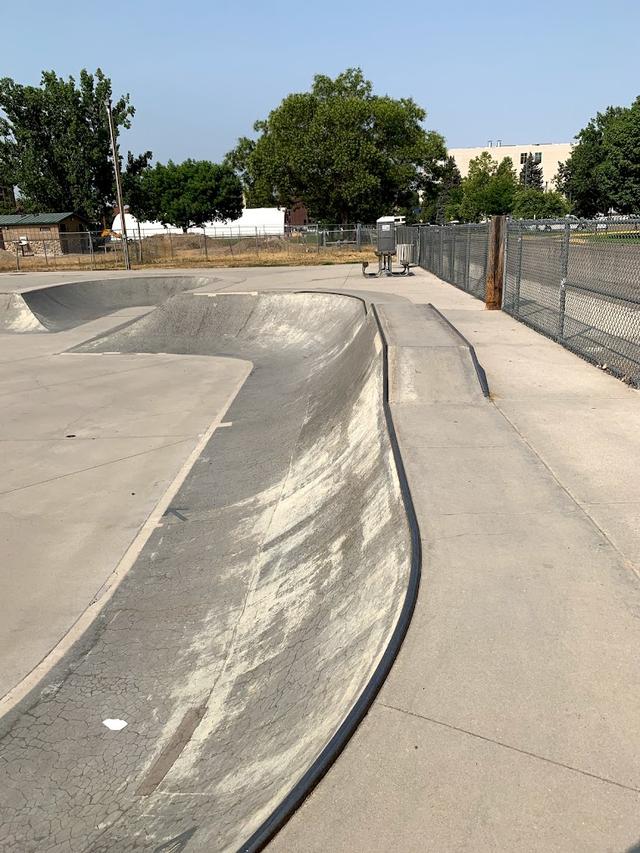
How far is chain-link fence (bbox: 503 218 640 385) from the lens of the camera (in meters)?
8.56

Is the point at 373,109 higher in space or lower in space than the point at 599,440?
higher

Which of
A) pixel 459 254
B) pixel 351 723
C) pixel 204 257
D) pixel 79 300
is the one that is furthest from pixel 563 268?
pixel 204 257

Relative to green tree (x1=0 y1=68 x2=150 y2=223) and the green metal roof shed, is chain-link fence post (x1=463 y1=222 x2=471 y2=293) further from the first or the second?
green tree (x1=0 y1=68 x2=150 y2=223)

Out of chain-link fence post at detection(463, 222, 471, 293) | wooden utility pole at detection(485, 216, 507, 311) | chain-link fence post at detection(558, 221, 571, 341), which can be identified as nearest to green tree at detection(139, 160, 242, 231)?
chain-link fence post at detection(463, 222, 471, 293)

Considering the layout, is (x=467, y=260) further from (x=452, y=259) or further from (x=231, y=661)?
(x=231, y=661)

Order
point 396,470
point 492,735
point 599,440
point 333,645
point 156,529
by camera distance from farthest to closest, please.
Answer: point 156,529, point 599,440, point 396,470, point 333,645, point 492,735

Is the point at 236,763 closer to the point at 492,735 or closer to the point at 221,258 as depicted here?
the point at 492,735

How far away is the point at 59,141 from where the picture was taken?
6231 centimetres

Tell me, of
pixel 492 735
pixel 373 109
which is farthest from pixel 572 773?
pixel 373 109

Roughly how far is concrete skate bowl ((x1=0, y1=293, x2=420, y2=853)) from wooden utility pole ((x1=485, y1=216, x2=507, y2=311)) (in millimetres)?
6839

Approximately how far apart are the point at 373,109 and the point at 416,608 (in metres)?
59.7

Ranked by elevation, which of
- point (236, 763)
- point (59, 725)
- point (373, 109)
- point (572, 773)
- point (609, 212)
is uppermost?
point (373, 109)

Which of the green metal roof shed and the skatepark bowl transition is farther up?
the green metal roof shed

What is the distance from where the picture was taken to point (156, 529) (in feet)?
23.7
